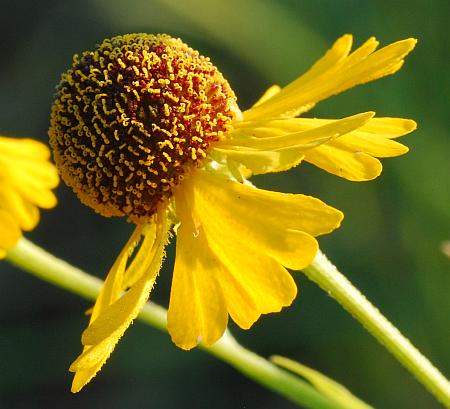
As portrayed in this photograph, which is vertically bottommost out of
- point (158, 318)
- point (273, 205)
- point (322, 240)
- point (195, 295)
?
point (322, 240)

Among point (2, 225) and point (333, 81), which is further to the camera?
point (333, 81)

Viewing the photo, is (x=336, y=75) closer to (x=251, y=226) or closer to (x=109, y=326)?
(x=251, y=226)

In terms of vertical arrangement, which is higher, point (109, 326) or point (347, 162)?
point (347, 162)

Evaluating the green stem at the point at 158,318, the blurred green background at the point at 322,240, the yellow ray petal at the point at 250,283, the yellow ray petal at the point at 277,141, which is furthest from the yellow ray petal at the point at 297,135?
the blurred green background at the point at 322,240

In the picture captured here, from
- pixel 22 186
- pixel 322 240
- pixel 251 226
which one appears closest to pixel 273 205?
pixel 251 226

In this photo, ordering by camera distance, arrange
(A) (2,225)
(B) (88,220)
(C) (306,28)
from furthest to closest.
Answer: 1. (B) (88,220)
2. (C) (306,28)
3. (A) (2,225)

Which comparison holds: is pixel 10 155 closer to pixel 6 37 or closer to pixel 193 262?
pixel 193 262

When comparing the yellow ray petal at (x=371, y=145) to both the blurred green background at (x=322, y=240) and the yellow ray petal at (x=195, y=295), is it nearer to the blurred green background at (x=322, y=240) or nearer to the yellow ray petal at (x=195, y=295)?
the yellow ray petal at (x=195, y=295)

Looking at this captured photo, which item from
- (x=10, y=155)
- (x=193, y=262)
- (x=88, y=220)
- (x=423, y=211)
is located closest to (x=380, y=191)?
(x=423, y=211)
